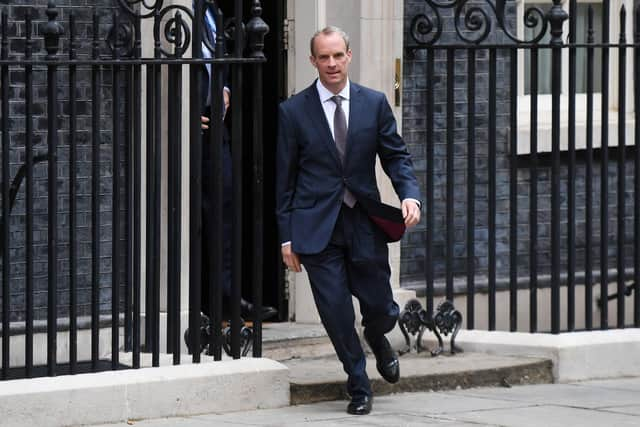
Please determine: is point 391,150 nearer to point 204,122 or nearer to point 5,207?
point 204,122

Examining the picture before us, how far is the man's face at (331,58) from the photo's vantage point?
25.4ft

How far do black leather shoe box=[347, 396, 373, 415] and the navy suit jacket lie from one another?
0.73m

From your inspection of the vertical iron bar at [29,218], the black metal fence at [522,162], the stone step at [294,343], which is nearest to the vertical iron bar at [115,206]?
the vertical iron bar at [29,218]

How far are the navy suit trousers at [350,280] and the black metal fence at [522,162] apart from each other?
146cm

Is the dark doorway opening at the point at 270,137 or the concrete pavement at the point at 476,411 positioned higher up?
the dark doorway opening at the point at 270,137

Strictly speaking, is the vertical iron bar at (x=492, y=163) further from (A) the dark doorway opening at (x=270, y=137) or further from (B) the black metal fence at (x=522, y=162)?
(A) the dark doorway opening at (x=270, y=137)

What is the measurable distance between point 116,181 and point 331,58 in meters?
1.10

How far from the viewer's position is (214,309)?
8.19 m

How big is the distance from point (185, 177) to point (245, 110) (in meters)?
1.32

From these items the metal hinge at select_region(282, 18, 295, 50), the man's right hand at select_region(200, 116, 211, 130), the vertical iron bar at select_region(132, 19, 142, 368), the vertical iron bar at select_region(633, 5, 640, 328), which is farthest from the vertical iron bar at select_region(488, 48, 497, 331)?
the vertical iron bar at select_region(132, 19, 142, 368)

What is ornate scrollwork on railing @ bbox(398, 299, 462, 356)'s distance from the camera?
938cm

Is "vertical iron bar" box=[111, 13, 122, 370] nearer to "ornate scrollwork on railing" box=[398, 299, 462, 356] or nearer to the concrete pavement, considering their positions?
the concrete pavement

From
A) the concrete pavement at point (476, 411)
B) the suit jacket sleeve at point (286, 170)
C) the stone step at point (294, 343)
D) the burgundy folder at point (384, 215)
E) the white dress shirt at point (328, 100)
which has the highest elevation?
the white dress shirt at point (328, 100)

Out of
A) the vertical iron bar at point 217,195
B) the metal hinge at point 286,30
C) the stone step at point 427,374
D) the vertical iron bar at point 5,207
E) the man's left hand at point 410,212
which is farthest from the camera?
the metal hinge at point 286,30
